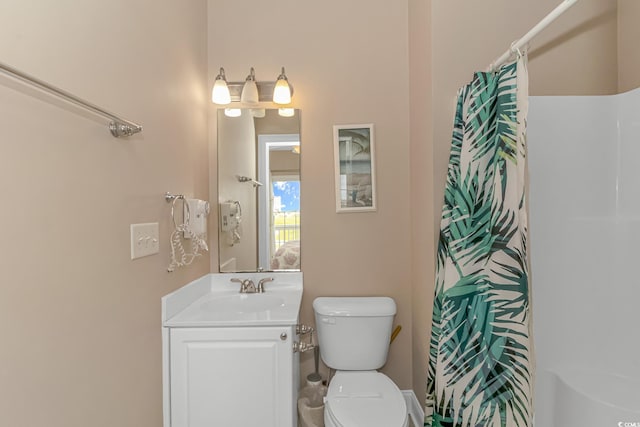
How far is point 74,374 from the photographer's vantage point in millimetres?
837

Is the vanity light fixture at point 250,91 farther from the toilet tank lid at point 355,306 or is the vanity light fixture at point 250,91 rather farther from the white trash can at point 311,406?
the white trash can at point 311,406

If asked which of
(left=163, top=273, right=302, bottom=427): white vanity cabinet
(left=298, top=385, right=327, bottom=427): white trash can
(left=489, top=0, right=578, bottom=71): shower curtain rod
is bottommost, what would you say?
(left=298, top=385, right=327, bottom=427): white trash can

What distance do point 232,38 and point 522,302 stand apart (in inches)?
80.0

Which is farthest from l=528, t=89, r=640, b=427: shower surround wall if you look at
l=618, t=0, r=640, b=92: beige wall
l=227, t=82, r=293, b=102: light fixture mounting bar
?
l=227, t=82, r=293, b=102: light fixture mounting bar

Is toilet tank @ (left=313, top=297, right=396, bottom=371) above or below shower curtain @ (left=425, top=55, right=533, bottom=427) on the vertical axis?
below

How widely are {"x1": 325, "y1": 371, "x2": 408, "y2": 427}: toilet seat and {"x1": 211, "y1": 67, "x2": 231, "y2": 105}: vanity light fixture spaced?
1660 millimetres

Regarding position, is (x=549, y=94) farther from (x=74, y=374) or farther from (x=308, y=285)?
(x=74, y=374)

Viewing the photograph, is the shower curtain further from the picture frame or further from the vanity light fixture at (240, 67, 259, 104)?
the vanity light fixture at (240, 67, 259, 104)

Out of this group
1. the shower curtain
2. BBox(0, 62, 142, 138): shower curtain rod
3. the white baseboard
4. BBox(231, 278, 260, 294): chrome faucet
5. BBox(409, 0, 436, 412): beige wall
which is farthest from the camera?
BBox(231, 278, 260, 294): chrome faucet

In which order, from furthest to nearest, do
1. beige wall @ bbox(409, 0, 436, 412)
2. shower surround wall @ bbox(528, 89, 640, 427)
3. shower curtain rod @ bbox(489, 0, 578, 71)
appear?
beige wall @ bbox(409, 0, 436, 412)
shower surround wall @ bbox(528, 89, 640, 427)
shower curtain rod @ bbox(489, 0, 578, 71)

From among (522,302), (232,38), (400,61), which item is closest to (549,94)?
(400,61)

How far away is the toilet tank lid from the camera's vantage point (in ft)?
5.24

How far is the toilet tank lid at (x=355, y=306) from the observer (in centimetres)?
160

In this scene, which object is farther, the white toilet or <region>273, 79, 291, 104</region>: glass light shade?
<region>273, 79, 291, 104</region>: glass light shade
